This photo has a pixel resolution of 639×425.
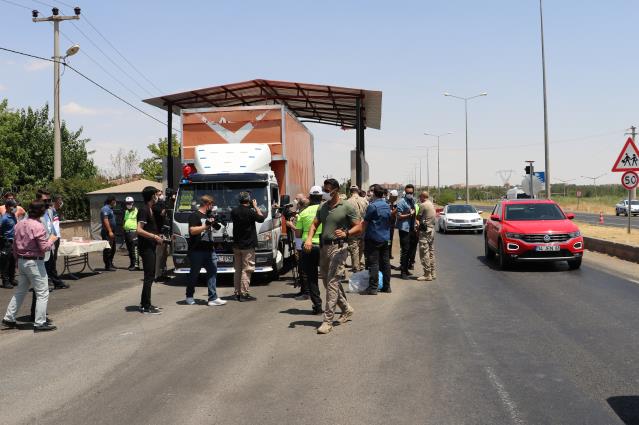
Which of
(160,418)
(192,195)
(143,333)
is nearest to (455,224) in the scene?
(192,195)

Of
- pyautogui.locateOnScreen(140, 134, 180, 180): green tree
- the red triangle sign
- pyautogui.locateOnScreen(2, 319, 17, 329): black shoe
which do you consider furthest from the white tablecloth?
pyautogui.locateOnScreen(140, 134, 180, 180): green tree

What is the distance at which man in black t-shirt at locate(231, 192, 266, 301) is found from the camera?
10273 millimetres

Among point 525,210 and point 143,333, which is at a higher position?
point 525,210

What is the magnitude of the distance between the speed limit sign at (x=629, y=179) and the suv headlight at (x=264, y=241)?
454 inches

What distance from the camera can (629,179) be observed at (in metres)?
18.1

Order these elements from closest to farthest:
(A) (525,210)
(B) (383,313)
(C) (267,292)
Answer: (B) (383,313), (C) (267,292), (A) (525,210)

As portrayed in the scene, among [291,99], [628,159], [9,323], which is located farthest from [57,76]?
[628,159]

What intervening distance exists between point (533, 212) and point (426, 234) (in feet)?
13.6

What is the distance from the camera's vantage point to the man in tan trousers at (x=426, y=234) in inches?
478

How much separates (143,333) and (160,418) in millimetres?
3359

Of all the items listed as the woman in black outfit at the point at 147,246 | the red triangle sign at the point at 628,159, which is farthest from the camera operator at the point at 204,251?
the red triangle sign at the point at 628,159

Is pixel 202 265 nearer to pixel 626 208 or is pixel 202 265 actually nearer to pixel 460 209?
pixel 460 209

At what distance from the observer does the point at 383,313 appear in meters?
8.91

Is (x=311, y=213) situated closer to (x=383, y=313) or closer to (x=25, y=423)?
(x=383, y=313)
